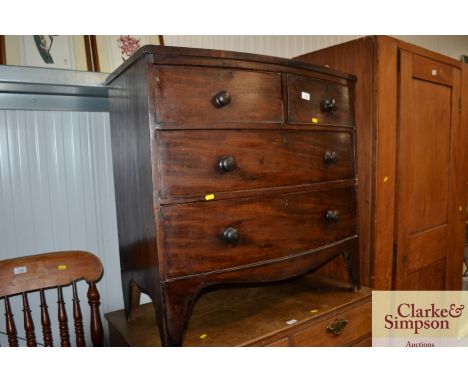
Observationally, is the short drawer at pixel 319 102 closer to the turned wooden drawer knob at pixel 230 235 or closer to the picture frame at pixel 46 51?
the turned wooden drawer knob at pixel 230 235

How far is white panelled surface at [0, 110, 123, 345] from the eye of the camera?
4.97 feet

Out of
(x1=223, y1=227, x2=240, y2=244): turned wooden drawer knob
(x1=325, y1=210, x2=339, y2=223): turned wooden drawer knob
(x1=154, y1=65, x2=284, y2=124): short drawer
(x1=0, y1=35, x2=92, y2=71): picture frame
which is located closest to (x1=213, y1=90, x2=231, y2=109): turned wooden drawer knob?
(x1=154, y1=65, x2=284, y2=124): short drawer

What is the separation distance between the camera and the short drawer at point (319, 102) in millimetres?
Result: 1336

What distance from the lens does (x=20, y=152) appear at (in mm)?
1518

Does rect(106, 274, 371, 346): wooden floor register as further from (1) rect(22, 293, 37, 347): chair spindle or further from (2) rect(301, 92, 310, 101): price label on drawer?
(2) rect(301, 92, 310, 101): price label on drawer

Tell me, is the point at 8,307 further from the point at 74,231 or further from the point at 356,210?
the point at 356,210

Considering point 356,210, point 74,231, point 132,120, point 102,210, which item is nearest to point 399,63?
point 356,210

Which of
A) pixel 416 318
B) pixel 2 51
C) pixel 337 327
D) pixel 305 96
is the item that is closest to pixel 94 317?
pixel 337 327

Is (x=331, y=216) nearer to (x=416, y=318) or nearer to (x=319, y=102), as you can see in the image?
(x=319, y=102)

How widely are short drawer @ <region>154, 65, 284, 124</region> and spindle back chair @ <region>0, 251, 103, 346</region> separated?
763 millimetres

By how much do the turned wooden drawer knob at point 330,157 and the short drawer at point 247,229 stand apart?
0.40 ft

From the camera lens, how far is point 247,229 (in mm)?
1243

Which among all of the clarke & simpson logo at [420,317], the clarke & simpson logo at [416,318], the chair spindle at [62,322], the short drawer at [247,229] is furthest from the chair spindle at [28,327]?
the clarke & simpson logo at [420,317]

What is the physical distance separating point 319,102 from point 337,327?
36.0 inches
